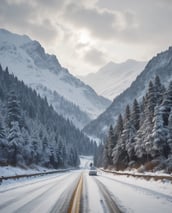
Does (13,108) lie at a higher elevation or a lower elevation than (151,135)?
higher

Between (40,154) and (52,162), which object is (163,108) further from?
(52,162)

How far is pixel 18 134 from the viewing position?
177 feet

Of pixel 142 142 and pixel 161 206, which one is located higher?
pixel 142 142

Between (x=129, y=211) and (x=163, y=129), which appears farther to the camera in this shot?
(x=163, y=129)

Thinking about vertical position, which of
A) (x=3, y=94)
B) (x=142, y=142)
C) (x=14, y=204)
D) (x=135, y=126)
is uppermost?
(x=3, y=94)

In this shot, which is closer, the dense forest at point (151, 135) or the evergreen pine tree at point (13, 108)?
the dense forest at point (151, 135)

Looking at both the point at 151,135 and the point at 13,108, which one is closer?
the point at 151,135

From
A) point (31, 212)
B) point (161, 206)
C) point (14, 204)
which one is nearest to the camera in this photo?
point (31, 212)

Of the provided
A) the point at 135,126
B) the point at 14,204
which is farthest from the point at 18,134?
the point at 14,204

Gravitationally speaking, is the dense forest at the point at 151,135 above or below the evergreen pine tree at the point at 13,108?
below

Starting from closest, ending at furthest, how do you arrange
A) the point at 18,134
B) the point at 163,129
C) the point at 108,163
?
the point at 163,129
the point at 18,134
the point at 108,163

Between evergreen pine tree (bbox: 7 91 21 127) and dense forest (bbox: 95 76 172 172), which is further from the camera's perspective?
evergreen pine tree (bbox: 7 91 21 127)

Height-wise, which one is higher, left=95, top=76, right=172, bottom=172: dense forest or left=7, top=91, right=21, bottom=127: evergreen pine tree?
left=7, top=91, right=21, bottom=127: evergreen pine tree

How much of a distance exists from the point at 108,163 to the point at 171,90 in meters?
48.0
